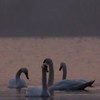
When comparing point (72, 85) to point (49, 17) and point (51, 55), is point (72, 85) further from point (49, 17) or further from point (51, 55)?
point (49, 17)

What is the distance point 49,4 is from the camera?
56.2m

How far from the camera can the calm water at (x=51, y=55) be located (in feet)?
91.7

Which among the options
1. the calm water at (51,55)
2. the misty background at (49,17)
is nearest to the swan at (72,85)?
the calm water at (51,55)

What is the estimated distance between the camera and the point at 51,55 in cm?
3622

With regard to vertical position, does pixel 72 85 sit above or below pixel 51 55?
below

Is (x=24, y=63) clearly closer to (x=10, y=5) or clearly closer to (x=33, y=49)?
(x=33, y=49)

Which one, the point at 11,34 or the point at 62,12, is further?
the point at 62,12

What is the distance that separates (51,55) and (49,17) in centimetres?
1806

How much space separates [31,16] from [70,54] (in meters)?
19.2

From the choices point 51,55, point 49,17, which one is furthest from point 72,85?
point 49,17

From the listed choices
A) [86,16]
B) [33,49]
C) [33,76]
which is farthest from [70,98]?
[86,16]

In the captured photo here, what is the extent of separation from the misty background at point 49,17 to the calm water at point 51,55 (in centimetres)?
541

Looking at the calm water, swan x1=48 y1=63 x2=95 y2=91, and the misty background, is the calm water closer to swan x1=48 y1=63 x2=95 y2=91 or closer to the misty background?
the misty background

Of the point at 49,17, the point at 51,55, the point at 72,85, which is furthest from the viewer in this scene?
the point at 49,17
